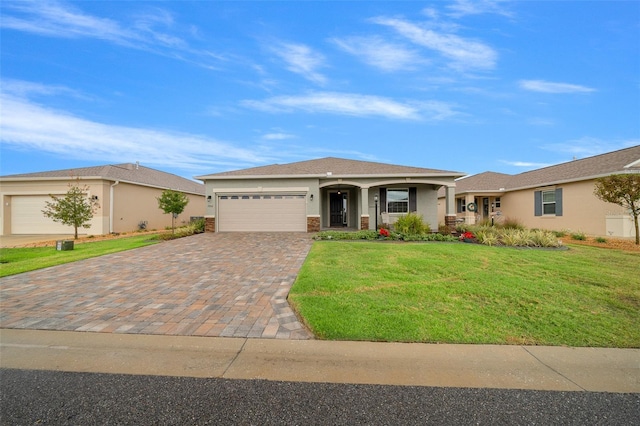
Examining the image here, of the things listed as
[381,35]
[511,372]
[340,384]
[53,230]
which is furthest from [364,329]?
[53,230]

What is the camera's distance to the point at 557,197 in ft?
55.1

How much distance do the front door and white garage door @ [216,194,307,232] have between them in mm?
3716

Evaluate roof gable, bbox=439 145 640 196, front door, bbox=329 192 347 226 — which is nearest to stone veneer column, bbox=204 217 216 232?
front door, bbox=329 192 347 226

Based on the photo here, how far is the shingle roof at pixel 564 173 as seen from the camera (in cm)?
1359

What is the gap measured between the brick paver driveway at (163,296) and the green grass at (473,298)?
723 millimetres

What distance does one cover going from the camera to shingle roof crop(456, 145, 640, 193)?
13.6 metres

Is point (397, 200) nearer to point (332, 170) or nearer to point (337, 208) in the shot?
point (337, 208)

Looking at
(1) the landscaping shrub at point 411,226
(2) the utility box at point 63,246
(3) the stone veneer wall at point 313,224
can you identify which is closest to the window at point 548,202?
(1) the landscaping shrub at point 411,226

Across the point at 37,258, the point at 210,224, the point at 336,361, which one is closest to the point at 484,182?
the point at 210,224

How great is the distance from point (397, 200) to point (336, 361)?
51.4 ft

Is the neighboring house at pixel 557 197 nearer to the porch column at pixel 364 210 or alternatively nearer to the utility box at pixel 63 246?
the porch column at pixel 364 210

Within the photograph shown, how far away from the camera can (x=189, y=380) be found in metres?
2.82

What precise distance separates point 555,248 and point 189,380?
41.5 ft

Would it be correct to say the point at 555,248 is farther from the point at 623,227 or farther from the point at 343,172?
the point at 343,172
